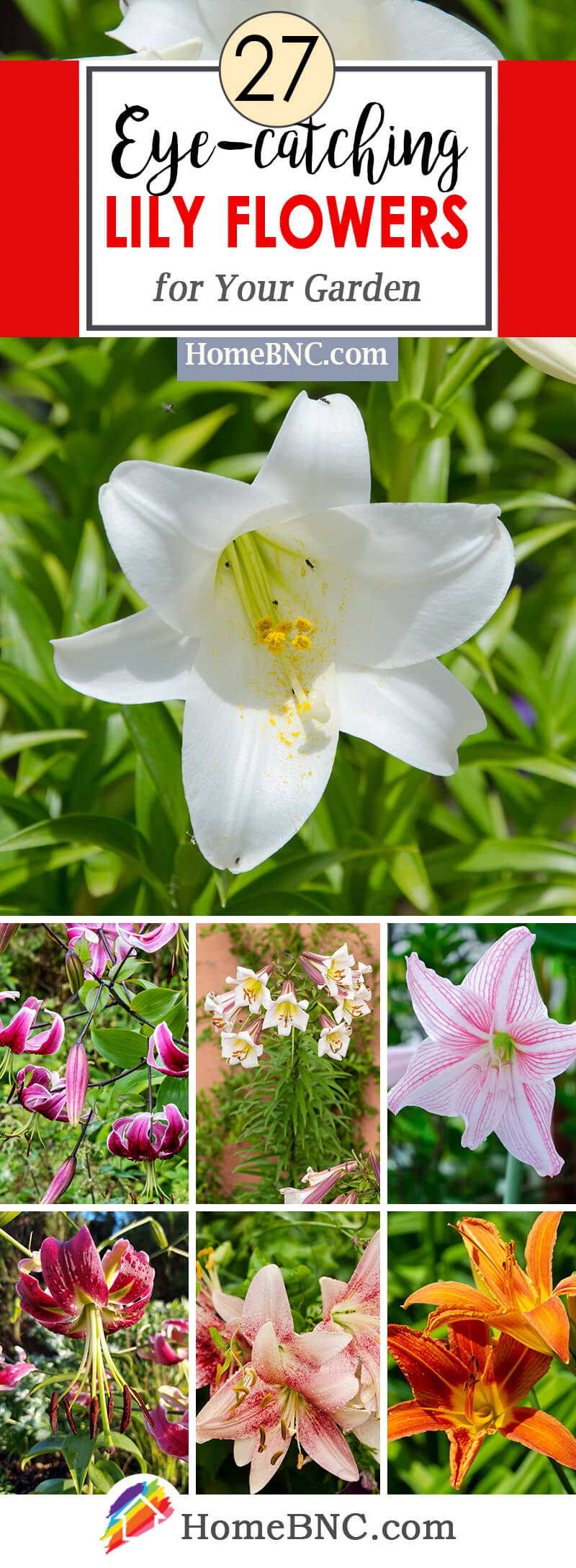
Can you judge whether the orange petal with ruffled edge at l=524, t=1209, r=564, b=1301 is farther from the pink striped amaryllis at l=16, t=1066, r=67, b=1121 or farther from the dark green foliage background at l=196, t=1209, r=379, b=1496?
the pink striped amaryllis at l=16, t=1066, r=67, b=1121

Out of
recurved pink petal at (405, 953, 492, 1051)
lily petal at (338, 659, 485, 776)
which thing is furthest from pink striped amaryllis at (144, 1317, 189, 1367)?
lily petal at (338, 659, 485, 776)

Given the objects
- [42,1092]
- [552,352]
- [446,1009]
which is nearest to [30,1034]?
[42,1092]

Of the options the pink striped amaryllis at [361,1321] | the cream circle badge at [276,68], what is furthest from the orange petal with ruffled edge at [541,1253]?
the cream circle badge at [276,68]

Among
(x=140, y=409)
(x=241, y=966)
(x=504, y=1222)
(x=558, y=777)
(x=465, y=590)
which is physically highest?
(x=140, y=409)

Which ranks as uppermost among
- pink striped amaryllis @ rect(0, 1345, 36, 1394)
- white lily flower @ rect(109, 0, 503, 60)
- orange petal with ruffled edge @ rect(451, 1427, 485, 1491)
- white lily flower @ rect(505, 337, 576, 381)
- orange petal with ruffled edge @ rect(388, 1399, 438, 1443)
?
white lily flower @ rect(109, 0, 503, 60)

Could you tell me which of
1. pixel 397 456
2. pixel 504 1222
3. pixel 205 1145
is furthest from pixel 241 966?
pixel 397 456

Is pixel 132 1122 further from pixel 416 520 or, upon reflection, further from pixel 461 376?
pixel 461 376
